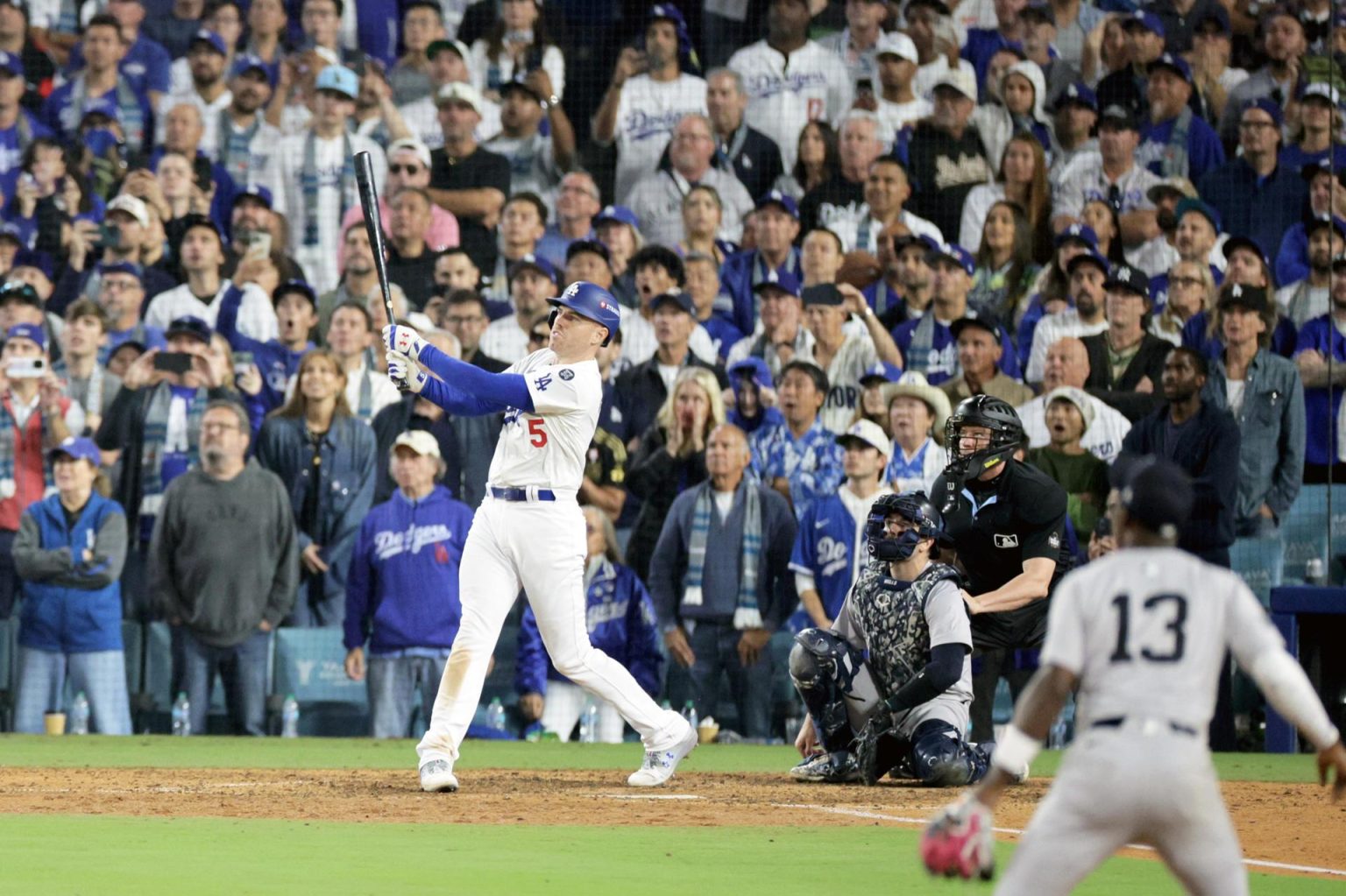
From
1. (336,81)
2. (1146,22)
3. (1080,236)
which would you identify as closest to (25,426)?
(336,81)

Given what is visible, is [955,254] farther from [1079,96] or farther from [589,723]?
[589,723]

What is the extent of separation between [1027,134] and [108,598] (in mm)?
7428

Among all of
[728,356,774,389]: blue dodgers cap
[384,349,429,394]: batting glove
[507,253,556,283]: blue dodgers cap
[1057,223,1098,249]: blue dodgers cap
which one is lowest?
[384,349,429,394]: batting glove

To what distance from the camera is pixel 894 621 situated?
8.59 meters

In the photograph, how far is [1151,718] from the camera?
3951mm

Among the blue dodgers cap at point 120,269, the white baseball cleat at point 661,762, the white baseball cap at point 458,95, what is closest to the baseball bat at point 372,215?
the white baseball cleat at point 661,762

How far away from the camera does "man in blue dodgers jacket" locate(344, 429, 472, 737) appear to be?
1207 centimetres

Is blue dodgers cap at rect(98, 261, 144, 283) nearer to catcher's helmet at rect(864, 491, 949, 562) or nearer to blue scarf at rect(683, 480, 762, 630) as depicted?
blue scarf at rect(683, 480, 762, 630)

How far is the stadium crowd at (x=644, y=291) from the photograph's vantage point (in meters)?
12.2

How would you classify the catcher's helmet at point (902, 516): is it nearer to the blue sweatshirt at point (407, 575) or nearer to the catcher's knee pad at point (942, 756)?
the catcher's knee pad at point (942, 756)

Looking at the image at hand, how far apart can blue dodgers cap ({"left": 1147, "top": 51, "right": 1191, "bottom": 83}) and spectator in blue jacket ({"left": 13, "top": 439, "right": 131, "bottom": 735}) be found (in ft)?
27.4

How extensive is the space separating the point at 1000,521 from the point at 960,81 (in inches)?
285

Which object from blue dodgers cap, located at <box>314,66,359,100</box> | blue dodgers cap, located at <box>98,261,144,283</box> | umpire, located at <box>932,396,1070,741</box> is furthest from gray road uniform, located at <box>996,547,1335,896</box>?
blue dodgers cap, located at <box>314,66,359,100</box>

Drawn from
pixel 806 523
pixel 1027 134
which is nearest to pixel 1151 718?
pixel 806 523
